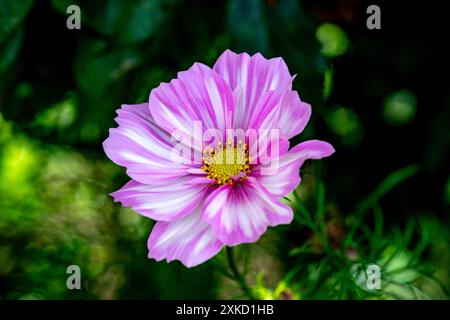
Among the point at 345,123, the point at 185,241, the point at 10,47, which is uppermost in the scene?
the point at 10,47

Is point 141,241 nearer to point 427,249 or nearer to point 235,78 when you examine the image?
point 235,78

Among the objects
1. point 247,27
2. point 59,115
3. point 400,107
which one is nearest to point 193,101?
point 247,27

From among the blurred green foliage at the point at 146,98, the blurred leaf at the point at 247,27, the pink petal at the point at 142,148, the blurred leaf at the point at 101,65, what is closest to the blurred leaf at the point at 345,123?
the blurred green foliage at the point at 146,98

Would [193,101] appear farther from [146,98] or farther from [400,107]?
[400,107]

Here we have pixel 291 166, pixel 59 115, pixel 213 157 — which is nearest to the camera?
pixel 291 166

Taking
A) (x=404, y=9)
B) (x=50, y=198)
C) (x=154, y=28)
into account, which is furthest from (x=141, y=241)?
(x=404, y=9)
